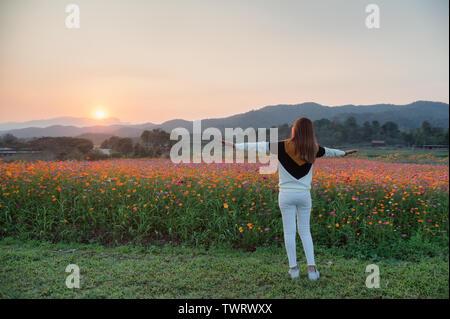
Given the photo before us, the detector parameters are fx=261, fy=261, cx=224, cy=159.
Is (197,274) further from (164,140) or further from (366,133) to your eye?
(366,133)

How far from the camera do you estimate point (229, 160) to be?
28.2 ft

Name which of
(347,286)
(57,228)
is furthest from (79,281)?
(347,286)

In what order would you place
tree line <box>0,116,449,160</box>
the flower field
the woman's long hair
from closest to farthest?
the woman's long hair
the flower field
tree line <box>0,116,449,160</box>

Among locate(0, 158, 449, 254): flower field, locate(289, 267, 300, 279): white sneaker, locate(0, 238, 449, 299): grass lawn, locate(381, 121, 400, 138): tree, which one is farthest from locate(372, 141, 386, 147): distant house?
locate(289, 267, 300, 279): white sneaker

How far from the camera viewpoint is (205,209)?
15.6 ft

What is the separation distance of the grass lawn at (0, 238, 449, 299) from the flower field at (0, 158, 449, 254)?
0.37 metres

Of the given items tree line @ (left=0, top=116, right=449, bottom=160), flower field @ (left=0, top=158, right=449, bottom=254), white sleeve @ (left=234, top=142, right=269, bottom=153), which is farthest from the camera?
tree line @ (left=0, top=116, right=449, bottom=160)

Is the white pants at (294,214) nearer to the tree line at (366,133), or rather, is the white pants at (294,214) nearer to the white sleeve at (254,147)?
the white sleeve at (254,147)

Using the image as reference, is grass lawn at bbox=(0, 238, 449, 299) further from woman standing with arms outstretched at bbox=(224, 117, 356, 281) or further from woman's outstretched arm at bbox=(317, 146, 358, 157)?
A: woman's outstretched arm at bbox=(317, 146, 358, 157)

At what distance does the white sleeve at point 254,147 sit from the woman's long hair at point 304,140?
319 millimetres

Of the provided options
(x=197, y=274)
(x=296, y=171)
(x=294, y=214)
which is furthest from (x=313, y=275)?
(x=197, y=274)

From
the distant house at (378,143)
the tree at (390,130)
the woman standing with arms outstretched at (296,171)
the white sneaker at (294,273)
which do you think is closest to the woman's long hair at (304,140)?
the woman standing with arms outstretched at (296,171)

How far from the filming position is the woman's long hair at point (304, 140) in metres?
2.95

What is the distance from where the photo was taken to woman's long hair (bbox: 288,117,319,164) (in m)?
2.95
